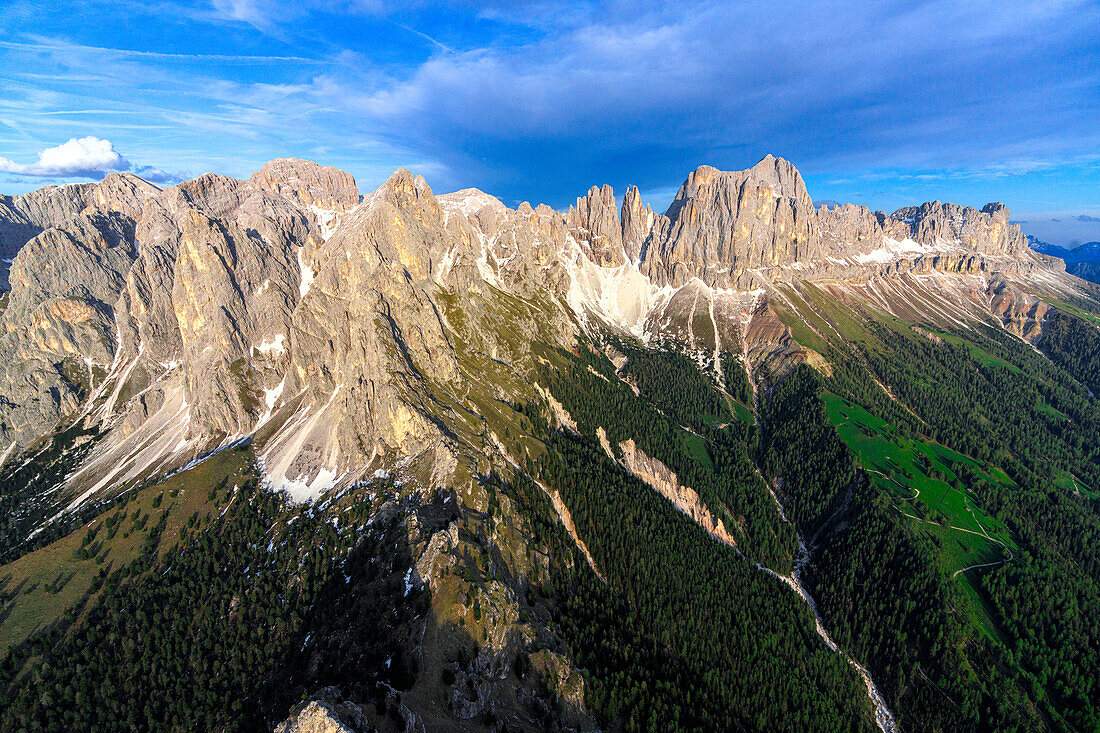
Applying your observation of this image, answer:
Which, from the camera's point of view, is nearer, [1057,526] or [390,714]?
[390,714]

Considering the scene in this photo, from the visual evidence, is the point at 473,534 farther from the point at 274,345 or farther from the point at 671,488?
the point at 274,345

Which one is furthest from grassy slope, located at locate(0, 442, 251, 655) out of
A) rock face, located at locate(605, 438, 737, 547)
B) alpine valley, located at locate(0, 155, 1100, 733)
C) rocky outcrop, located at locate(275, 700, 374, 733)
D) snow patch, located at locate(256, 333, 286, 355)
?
rock face, located at locate(605, 438, 737, 547)

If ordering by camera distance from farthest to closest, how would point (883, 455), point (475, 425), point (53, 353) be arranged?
point (53, 353) < point (883, 455) < point (475, 425)

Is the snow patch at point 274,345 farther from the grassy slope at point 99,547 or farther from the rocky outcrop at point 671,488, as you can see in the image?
the rocky outcrop at point 671,488

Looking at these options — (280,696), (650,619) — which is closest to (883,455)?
(650,619)

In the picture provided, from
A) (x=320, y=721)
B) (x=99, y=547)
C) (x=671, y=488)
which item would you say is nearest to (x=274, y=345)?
(x=99, y=547)

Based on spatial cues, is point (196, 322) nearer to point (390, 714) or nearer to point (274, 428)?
point (274, 428)

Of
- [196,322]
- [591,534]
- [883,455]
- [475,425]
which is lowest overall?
[591,534]

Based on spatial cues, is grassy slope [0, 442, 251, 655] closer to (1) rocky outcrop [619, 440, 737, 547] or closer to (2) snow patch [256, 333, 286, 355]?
(2) snow patch [256, 333, 286, 355]

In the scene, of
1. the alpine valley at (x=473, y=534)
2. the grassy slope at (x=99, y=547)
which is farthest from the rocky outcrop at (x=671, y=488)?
the grassy slope at (x=99, y=547)
